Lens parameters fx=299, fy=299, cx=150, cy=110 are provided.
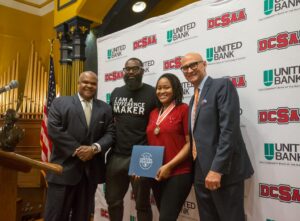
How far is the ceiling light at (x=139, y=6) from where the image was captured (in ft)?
14.7

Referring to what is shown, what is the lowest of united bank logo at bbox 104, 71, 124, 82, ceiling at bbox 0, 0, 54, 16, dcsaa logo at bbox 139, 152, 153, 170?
dcsaa logo at bbox 139, 152, 153, 170

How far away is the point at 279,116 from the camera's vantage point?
213 cm

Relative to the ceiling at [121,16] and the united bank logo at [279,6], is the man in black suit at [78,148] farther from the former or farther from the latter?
the ceiling at [121,16]

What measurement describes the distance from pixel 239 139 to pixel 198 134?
253mm

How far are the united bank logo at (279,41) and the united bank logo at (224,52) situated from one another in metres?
0.18

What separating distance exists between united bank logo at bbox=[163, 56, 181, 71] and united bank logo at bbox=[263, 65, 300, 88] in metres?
0.87

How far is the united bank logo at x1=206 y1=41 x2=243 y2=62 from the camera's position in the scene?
2414 mm

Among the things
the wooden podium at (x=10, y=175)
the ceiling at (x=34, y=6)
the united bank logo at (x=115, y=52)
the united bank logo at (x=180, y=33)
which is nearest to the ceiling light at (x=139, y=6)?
the united bank logo at (x=115, y=52)

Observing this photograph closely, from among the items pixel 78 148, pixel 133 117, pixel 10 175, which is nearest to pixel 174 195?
pixel 133 117

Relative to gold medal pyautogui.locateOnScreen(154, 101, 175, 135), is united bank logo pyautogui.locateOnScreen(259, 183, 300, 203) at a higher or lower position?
lower

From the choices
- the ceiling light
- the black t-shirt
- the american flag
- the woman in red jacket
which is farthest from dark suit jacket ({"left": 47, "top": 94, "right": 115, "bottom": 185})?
the ceiling light

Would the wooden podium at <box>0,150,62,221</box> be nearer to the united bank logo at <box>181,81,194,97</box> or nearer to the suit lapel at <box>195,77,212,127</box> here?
the suit lapel at <box>195,77,212,127</box>

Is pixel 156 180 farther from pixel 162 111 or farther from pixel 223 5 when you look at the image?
pixel 223 5

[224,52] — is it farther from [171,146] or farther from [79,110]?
[79,110]
